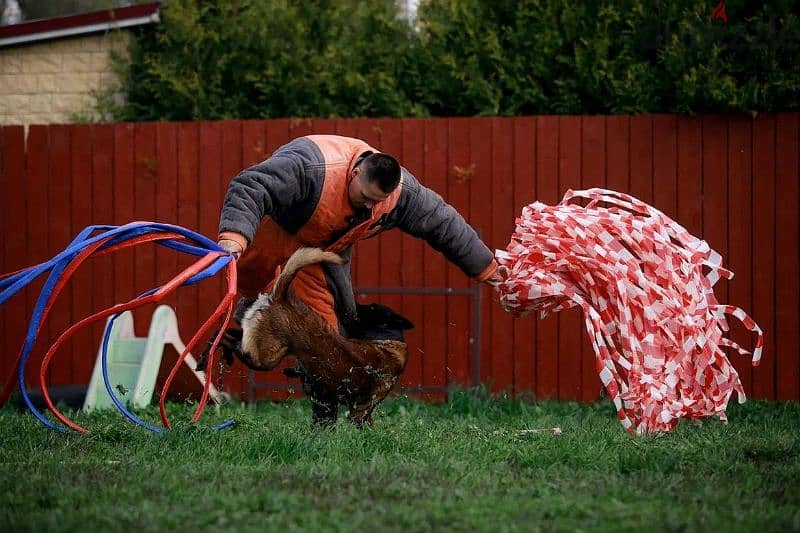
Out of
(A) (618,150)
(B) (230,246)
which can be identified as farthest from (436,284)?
(B) (230,246)

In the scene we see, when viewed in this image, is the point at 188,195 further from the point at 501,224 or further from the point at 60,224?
the point at 501,224

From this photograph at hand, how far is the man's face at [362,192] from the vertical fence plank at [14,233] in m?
4.58

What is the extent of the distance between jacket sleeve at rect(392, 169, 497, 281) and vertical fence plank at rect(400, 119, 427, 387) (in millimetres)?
2622

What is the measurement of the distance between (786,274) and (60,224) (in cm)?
573

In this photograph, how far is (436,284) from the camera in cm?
840

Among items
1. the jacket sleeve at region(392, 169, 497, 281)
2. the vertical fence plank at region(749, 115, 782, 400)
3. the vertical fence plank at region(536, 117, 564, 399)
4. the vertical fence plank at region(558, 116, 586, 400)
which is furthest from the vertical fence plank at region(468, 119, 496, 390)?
the jacket sleeve at region(392, 169, 497, 281)

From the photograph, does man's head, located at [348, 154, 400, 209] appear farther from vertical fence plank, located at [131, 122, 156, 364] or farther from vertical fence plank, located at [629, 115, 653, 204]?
vertical fence plank, located at [131, 122, 156, 364]

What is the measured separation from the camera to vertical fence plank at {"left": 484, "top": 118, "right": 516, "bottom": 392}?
833 centimetres

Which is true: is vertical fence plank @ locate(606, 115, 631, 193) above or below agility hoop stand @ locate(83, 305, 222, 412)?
above

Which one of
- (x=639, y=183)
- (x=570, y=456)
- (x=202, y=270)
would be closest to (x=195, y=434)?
(x=202, y=270)

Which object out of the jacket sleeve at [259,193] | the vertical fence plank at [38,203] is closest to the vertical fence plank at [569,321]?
the jacket sleeve at [259,193]

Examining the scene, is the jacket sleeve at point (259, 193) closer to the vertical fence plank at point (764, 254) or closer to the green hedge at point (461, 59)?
the green hedge at point (461, 59)

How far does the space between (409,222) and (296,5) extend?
4.75 metres

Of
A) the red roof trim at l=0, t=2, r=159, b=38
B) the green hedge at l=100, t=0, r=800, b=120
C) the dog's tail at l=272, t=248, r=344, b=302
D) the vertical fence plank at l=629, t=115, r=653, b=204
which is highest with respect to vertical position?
the red roof trim at l=0, t=2, r=159, b=38
